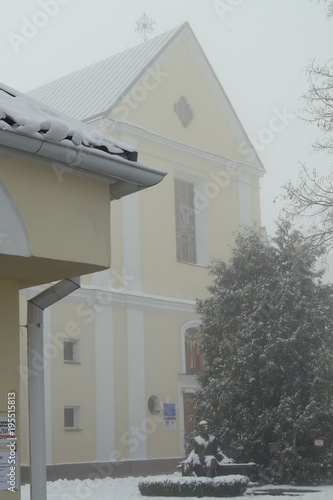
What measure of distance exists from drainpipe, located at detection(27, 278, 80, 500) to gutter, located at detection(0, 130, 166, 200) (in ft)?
3.56

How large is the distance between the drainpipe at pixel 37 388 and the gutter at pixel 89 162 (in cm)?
109

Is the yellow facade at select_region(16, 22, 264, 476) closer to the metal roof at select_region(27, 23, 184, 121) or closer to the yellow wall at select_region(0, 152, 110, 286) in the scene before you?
the metal roof at select_region(27, 23, 184, 121)

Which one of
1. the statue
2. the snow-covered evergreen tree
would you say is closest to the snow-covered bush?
the statue

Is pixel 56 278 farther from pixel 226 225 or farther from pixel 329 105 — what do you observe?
pixel 226 225

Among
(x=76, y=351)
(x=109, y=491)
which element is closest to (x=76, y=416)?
(x=76, y=351)

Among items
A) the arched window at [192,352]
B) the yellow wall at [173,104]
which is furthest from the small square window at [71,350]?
the yellow wall at [173,104]

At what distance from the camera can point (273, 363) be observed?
2256 cm

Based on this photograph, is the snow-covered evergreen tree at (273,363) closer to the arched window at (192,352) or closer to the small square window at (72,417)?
the small square window at (72,417)

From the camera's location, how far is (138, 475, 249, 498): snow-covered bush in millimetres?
18656

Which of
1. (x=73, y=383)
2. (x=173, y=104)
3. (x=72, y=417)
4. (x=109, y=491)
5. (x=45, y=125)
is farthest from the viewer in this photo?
(x=173, y=104)

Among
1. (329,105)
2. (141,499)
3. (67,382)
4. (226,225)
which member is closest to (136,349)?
(67,382)

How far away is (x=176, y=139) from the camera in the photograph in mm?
30438

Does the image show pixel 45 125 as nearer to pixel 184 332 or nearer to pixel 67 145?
pixel 67 145

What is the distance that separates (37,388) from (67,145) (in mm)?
2326
